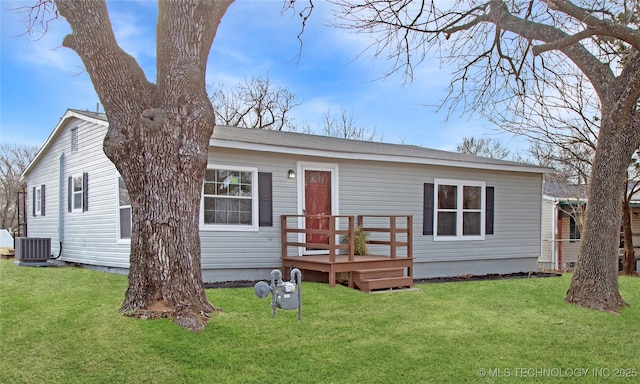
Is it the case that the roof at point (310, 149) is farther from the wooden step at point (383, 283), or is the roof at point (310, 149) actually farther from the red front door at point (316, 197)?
the wooden step at point (383, 283)

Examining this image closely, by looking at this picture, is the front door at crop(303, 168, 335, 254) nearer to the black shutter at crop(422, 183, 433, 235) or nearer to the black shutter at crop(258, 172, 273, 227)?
the black shutter at crop(258, 172, 273, 227)

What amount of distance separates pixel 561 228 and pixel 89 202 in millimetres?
16165

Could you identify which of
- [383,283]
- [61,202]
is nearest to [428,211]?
[383,283]

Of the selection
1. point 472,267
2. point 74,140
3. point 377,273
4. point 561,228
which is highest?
point 74,140

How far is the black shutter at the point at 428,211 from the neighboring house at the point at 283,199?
0.02 meters

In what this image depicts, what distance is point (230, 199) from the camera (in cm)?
877

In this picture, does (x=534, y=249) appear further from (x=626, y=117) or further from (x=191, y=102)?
(x=191, y=102)

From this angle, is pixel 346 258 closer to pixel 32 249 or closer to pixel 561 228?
pixel 32 249

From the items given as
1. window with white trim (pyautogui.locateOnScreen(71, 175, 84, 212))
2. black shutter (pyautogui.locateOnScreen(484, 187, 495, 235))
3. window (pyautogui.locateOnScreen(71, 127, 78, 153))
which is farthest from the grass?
window (pyautogui.locateOnScreen(71, 127, 78, 153))

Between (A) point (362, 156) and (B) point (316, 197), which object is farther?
(A) point (362, 156)

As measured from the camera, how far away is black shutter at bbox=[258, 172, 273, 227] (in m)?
8.92

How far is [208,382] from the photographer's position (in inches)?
166

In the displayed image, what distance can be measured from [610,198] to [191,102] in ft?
20.9

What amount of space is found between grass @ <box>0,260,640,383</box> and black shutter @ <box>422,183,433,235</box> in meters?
3.43
